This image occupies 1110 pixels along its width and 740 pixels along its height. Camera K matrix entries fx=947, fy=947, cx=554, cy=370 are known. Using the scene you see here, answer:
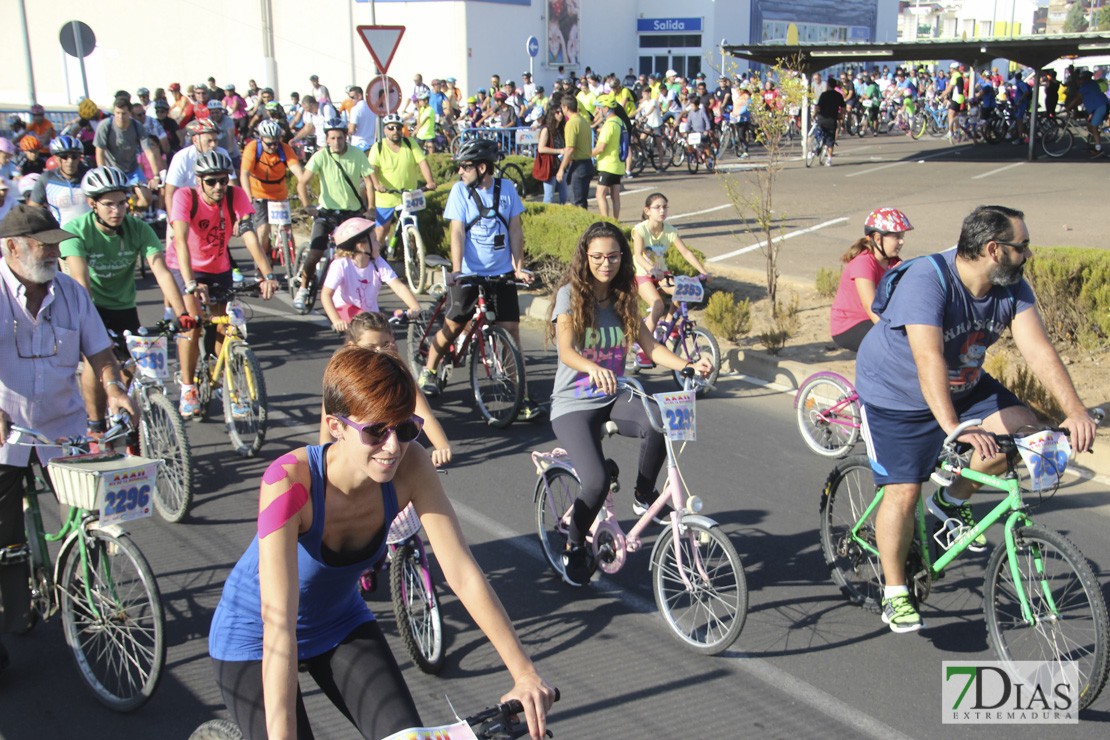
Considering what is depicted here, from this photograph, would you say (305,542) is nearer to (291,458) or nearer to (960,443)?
(291,458)

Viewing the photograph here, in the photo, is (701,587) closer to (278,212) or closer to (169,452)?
(169,452)

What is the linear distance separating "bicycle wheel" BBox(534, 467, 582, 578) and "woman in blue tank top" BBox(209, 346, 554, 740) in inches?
89.3

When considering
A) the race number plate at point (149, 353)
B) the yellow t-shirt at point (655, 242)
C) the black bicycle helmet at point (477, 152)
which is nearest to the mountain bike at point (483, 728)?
the race number plate at point (149, 353)

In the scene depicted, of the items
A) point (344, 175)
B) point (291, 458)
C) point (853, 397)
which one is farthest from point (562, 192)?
point (291, 458)

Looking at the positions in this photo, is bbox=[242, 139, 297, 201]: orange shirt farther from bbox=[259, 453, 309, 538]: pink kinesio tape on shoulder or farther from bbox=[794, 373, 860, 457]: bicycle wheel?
bbox=[259, 453, 309, 538]: pink kinesio tape on shoulder

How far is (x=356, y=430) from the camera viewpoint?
7.99ft

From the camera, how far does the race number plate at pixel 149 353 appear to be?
19.6ft

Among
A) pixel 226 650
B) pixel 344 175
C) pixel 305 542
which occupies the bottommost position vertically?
pixel 226 650

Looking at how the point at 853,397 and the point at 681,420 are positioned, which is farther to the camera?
the point at 853,397

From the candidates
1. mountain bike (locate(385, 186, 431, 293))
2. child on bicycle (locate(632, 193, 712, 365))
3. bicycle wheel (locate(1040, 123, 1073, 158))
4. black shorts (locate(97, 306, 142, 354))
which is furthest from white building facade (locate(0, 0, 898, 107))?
black shorts (locate(97, 306, 142, 354))

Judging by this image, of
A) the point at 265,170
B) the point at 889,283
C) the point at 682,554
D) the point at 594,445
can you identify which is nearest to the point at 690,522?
the point at 682,554

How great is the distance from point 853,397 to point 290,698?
5.36 metres

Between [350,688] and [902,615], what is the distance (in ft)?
8.86

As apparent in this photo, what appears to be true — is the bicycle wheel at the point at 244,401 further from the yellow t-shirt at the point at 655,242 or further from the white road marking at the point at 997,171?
the white road marking at the point at 997,171
